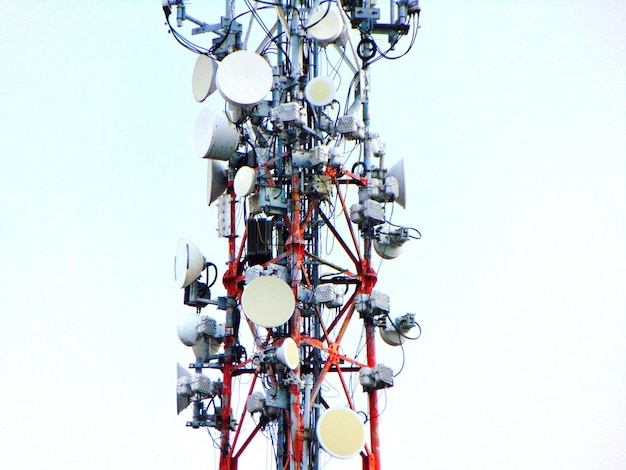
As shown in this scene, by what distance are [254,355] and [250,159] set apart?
18.7 ft

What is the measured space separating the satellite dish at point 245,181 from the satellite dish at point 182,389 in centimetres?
508

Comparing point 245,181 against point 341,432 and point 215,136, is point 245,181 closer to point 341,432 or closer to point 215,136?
point 215,136

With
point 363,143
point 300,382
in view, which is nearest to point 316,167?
point 363,143

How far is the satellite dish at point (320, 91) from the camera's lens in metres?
46.9

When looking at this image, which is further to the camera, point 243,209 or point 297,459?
point 243,209

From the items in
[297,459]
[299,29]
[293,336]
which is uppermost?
[299,29]

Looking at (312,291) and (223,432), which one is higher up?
(312,291)

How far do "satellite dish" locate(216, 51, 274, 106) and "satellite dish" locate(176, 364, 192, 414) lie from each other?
7392 millimetres

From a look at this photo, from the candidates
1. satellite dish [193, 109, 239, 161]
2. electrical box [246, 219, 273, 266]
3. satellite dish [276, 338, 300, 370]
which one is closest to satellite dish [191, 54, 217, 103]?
satellite dish [193, 109, 239, 161]

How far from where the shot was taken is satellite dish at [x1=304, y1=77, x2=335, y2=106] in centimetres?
4691

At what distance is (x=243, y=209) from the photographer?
48812 mm

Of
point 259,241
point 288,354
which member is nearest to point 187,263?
point 259,241

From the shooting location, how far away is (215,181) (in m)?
49.1

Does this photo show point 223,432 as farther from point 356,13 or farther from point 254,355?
point 356,13
